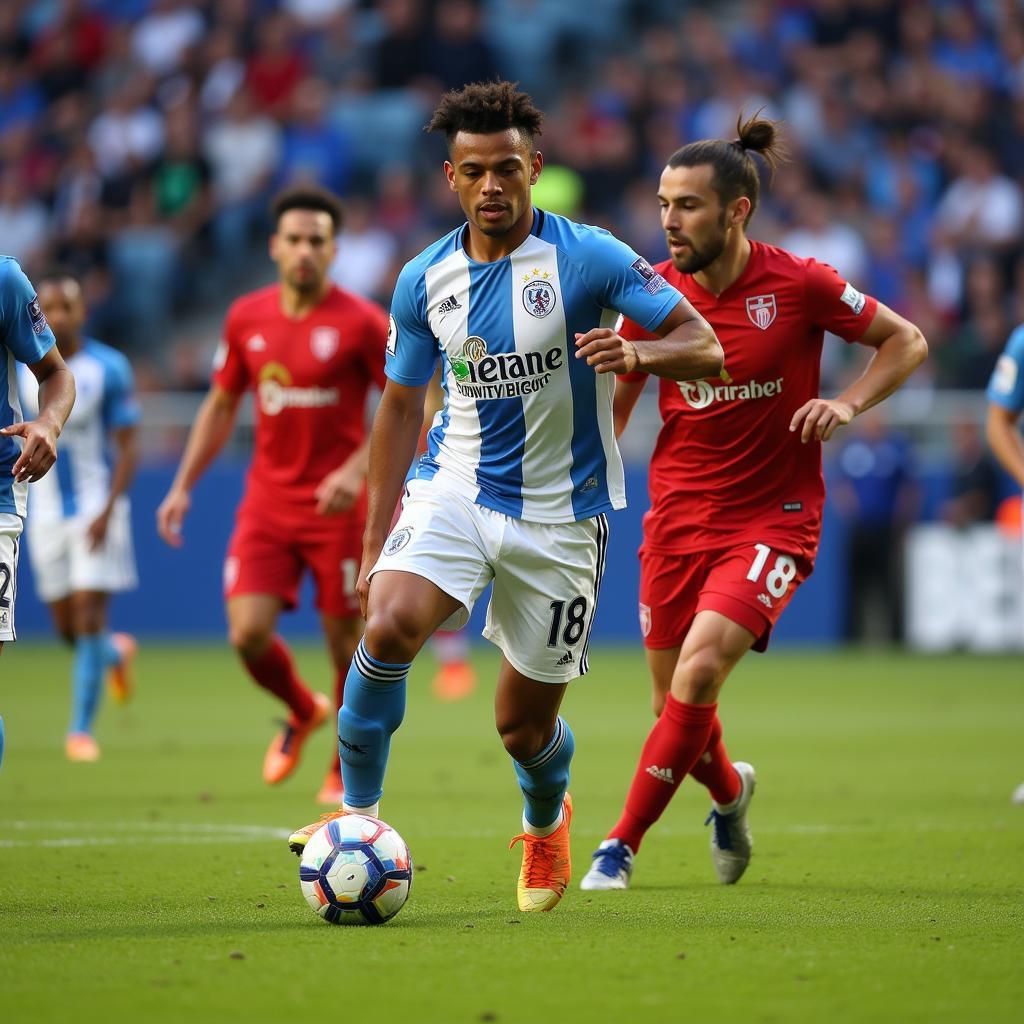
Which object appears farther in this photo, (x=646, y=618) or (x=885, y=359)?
(x=646, y=618)

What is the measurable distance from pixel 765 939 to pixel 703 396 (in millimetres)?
2294

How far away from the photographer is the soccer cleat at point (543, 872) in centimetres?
600

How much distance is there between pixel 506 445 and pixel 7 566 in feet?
5.49

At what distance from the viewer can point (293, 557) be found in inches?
365

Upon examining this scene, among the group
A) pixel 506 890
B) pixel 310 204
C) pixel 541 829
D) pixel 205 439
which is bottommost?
pixel 506 890

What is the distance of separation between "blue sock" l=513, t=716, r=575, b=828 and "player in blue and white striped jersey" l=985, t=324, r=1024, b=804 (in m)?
3.39

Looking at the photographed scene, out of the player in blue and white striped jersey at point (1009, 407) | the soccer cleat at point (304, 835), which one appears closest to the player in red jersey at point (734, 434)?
the soccer cleat at point (304, 835)

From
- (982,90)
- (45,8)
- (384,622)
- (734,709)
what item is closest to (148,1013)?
(384,622)

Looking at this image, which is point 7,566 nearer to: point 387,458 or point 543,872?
point 387,458

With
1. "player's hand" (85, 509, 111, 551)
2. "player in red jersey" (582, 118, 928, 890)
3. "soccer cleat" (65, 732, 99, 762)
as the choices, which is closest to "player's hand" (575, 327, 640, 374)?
"player in red jersey" (582, 118, 928, 890)

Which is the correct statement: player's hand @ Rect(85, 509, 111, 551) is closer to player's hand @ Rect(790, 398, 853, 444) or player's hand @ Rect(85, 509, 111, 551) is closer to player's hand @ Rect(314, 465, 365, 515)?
player's hand @ Rect(314, 465, 365, 515)

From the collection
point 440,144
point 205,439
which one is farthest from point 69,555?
point 440,144

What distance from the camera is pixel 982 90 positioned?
20391 mm

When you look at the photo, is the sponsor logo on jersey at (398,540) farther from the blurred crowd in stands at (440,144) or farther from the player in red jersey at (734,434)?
the blurred crowd in stands at (440,144)
